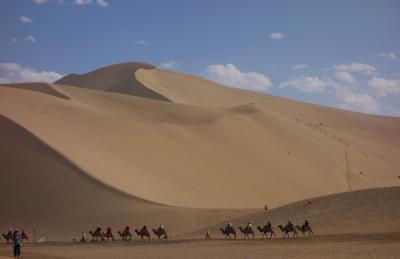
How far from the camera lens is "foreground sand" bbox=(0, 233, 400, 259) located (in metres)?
22.3

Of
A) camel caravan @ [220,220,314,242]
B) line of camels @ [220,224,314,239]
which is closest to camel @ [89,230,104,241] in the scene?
camel caravan @ [220,220,314,242]

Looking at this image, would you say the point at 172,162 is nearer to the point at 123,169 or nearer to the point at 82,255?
the point at 123,169

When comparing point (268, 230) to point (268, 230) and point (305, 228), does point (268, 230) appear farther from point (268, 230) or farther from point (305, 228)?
point (305, 228)

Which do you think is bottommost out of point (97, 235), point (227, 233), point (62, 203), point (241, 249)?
point (241, 249)

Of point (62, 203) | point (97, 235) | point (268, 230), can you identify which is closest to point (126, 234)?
point (97, 235)

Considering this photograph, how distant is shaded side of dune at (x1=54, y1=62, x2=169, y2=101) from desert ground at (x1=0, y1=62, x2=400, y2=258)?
17671 millimetres

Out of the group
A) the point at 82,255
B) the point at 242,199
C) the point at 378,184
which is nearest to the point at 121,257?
the point at 82,255

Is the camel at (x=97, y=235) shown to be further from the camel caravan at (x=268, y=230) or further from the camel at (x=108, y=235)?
the camel caravan at (x=268, y=230)

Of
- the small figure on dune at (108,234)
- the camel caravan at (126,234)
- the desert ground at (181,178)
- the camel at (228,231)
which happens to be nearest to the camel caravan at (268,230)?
the camel at (228,231)

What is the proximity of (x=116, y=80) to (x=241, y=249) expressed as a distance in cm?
7181

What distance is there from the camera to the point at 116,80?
313 ft

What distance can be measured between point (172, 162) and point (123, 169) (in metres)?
5.07

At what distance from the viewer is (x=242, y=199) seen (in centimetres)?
4625

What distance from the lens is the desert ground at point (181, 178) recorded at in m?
29.0
